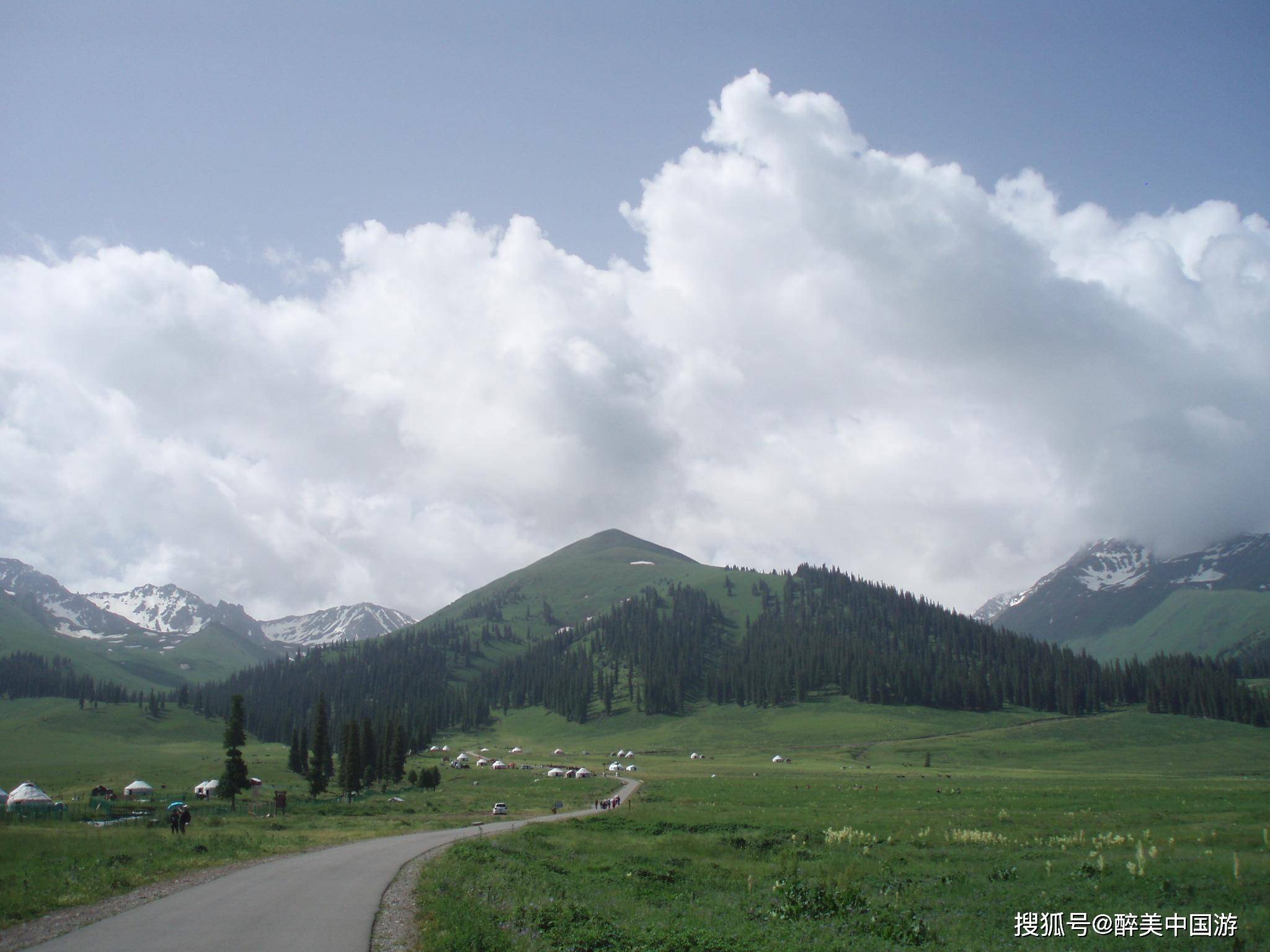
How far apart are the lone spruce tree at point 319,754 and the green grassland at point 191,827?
252cm

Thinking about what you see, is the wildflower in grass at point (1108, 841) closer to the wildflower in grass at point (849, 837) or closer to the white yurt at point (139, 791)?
the wildflower in grass at point (849, 837)

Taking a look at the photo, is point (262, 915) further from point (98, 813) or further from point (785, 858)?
point (98, 813)

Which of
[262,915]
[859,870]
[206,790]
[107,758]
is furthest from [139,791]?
[107,758]

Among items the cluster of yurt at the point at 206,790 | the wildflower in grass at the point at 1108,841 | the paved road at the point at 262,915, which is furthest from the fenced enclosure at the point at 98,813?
the wildflower in grass at the point at 1108,841

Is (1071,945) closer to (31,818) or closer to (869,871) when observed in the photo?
(869,871)

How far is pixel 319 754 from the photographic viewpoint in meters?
84.1

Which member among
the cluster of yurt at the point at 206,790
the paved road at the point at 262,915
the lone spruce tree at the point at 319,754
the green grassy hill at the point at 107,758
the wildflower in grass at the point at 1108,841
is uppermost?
the paved road at the point at 262,915

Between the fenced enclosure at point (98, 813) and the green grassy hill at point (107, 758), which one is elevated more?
the fenced enclosure at point (98, 813)

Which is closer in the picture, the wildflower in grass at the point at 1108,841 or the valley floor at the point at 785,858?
the valley floor at the point at 785,858

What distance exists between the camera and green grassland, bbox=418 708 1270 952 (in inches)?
768

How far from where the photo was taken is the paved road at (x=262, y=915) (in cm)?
1605

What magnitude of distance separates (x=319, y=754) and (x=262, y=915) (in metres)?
73.1

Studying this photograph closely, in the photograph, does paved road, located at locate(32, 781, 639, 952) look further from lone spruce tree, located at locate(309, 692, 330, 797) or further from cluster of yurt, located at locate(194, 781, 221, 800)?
cluster of yurt, located at locate(194, 781, 221, 800)

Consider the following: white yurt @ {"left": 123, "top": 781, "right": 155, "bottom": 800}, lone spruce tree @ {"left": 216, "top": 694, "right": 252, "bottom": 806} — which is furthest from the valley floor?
lone spruce tree @ {"left": 216, "top": 694, "right": 252, "bottom": 806}
